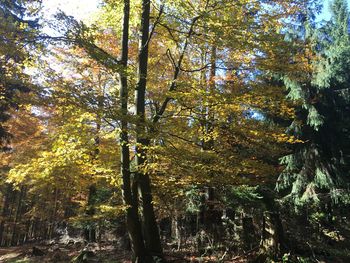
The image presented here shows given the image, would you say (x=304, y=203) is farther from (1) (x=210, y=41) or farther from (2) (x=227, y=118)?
(1) (x=210, y=41)

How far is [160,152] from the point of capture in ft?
28.3

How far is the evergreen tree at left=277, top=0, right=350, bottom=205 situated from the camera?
13.7 meters

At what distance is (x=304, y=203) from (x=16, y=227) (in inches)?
929

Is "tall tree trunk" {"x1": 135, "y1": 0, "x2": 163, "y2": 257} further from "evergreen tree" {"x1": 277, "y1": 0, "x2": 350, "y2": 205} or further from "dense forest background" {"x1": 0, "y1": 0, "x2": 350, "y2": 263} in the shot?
"evergreen tree" {"x1": 277, "y1": 0, "x2": 350, "y2": 205}

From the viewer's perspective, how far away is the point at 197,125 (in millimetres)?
9516

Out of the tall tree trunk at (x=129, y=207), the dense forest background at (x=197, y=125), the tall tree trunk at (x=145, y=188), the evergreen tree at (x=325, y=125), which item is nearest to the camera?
the dense forest background at (x=197, y=125)

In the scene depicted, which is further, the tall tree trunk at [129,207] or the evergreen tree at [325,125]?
the evergreen tree at [325,125]

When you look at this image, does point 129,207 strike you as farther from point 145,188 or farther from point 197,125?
point 197,125

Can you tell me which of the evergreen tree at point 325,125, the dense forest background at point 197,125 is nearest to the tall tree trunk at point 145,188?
the dense forest background at point 197,125

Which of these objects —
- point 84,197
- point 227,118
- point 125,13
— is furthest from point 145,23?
point 84,197

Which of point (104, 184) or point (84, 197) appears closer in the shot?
point (104, 184)

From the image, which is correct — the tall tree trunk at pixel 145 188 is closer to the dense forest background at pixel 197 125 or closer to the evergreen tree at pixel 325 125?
the dense forest background at pixel 197 125

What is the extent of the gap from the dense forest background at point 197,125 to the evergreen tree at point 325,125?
62 millimetres

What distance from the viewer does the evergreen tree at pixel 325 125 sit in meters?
13.7
